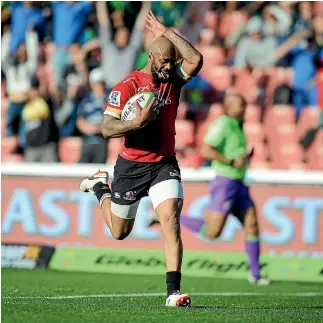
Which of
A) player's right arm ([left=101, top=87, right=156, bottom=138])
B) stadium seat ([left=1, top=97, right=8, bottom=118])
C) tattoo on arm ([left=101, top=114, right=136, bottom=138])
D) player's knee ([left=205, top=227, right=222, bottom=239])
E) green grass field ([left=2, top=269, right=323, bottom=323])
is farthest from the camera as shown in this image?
stadium seat ([left=1, top=97, right=8, bottom=118])

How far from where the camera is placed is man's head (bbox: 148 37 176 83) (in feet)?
31.8

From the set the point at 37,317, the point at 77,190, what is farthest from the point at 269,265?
the point at 37,317

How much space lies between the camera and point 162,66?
9.76 meters

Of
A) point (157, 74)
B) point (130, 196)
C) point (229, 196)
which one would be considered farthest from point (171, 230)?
point (229, 196)

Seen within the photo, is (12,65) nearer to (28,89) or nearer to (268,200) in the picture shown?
(28,89)

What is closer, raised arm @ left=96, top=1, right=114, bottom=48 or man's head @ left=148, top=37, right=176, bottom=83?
man's head @ left=148, top=37, right=176, bottom=83

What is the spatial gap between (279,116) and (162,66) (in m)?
8.83

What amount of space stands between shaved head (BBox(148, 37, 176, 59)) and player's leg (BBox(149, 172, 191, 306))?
1115 millimetres

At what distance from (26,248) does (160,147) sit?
6.39m

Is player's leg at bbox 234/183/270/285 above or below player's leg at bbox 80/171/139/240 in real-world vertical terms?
below

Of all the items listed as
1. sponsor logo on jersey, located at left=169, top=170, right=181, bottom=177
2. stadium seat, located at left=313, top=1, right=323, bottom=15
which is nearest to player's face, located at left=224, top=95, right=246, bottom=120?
sponsor logo on jersey, located at left=169, top=170, right=181, bottom=177

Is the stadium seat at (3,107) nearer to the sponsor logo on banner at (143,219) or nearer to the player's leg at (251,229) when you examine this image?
the sponsor logo on banner at (143,219)

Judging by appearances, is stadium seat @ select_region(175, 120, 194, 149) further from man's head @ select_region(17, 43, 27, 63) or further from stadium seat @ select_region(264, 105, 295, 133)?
man's head @ select_region(17, 43, 27, 63)

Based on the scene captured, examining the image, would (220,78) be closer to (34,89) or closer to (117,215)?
(34,89)
